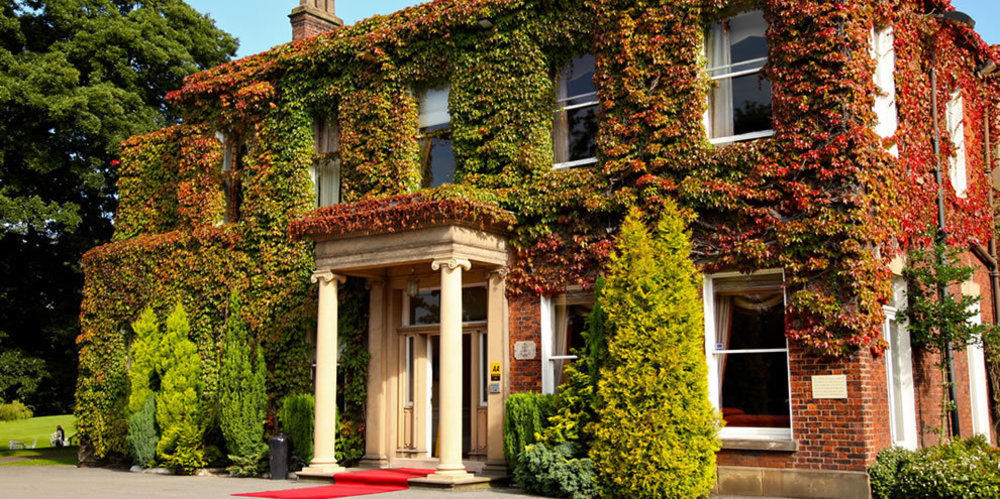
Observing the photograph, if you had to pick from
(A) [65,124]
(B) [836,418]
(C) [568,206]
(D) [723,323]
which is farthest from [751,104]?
(A) [65,124]

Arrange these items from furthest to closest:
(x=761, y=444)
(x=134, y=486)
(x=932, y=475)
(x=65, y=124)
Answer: (x=65, y=124) < (x=134, y=486) < (x=761, y=444) < (x=932, y=475)

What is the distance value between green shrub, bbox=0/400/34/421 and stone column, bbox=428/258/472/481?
1970 cm

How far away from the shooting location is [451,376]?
1331cm

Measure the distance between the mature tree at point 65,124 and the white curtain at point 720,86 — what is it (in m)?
18.8

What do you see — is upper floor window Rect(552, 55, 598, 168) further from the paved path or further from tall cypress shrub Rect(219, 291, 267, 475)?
tall cypress shrub Rect(219, 291, 267, 475)

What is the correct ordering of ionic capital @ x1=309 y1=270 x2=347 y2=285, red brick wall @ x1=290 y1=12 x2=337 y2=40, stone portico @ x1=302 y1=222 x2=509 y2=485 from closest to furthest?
1. stone portico @ x1=302 y1=222 x2=509 y2=485
2. ionic capital @ x1=309 y1=270 x2=347 y2=285
3. red brick wall @ x1=290 y1=12 x2=337 y2=40

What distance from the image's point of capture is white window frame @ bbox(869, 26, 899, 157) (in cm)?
1338

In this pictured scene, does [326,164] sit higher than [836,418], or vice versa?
[326,164]

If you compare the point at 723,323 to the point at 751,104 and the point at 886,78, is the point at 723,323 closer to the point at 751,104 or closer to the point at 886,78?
the point at 751,104

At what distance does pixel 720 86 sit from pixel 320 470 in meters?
8.35

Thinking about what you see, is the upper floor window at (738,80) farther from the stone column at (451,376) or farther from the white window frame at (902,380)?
the stone column at (451,376)

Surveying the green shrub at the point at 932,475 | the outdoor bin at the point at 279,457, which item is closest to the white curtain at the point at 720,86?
the green shrub at the point at 932,475

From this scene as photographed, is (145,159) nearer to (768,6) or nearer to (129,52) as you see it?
(129,52)

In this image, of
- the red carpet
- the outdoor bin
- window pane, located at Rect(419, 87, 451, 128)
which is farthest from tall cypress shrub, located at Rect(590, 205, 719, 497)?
the outdoor bin
